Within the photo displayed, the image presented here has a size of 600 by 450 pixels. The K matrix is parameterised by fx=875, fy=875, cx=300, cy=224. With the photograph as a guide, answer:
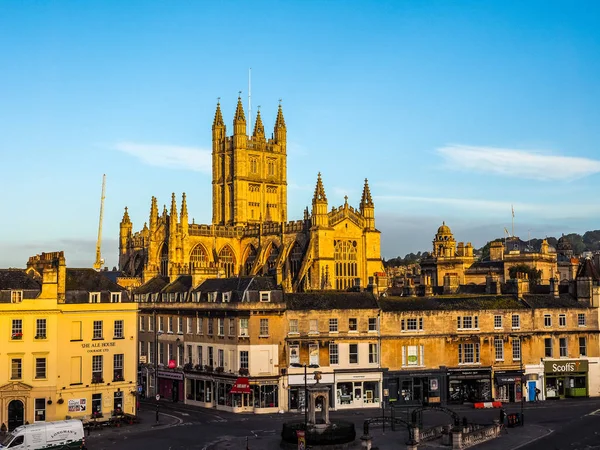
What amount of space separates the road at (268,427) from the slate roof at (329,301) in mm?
8726

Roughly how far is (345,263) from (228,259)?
67.9 ft

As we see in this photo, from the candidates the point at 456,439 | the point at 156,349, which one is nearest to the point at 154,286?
the point at 156,349

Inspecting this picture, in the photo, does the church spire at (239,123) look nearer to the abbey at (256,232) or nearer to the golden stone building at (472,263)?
the abbey at (256,232)

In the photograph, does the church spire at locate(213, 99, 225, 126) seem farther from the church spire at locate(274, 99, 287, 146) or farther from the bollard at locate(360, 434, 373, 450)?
the bollard at locate(360, 434, 373, 450)

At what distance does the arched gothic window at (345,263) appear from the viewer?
123 metres

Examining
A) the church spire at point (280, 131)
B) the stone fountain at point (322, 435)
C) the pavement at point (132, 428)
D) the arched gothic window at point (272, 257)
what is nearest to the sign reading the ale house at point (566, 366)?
the stone fountain at point (322, 435)

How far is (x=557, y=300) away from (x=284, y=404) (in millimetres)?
26972

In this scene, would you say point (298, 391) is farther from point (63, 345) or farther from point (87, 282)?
point (63, 345)

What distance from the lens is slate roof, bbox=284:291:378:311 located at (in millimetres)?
72000

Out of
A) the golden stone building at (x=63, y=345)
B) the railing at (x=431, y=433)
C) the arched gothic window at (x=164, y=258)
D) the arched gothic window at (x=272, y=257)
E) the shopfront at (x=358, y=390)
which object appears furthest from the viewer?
the arched gothic window at (x=164, y=258)

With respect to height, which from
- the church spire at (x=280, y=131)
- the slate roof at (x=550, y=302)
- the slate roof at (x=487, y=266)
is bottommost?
the slate roof at (x=550, y=302)

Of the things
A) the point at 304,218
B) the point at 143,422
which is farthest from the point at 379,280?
the point at 304,218

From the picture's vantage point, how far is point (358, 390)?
7125cm

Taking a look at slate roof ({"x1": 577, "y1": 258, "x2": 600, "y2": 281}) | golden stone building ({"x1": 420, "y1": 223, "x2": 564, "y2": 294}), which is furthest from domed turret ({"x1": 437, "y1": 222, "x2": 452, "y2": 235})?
slate roof ({"x1": 577, "y1": 258, "x2": 600, "y2": 281})
